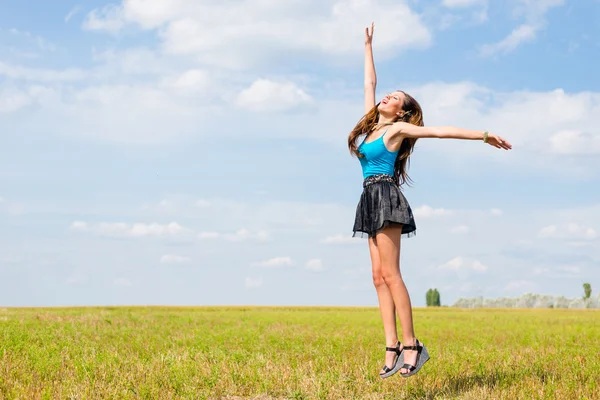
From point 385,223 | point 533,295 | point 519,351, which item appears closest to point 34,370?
point 385,223

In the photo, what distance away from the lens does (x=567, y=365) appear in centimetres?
1130

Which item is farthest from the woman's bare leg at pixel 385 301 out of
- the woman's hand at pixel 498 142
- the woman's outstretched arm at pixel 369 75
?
the woman's outstretched arm at pixel 369 75

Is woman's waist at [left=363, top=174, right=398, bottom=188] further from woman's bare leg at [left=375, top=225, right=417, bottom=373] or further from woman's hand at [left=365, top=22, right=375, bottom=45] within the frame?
woman's hand at [left=365, top=22, right=375, bottom=45]

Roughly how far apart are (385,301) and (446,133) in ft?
7.20

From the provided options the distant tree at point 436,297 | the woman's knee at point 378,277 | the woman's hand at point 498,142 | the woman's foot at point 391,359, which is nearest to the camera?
the woman's hand at point 498,142

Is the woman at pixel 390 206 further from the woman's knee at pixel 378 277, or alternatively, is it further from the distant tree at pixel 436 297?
the distant tree at pixel 436 297

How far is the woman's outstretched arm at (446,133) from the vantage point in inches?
289

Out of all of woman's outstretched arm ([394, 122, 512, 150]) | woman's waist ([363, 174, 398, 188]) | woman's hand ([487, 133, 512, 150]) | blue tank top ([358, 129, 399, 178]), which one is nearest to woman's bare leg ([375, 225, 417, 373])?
woman's waist ([363, 174, 398, 188])

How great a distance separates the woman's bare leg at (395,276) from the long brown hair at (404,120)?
2.66ft

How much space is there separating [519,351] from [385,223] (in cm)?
800

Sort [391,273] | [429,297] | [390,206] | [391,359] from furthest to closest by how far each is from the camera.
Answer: [429,297] < [391,359] < [391,273] < [390,206]

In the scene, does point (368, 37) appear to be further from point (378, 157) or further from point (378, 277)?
point (378, 277)

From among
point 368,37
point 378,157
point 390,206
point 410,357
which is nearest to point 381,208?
point 390,206

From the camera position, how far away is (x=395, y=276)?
25.8ft
